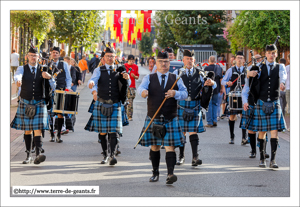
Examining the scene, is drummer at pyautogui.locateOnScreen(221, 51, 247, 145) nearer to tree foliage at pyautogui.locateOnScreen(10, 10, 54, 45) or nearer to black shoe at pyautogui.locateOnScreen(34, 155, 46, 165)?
black shoe at pyautogui.locateOnScreen(34, 155, 46, 165)

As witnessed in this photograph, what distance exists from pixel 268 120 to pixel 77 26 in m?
19.2

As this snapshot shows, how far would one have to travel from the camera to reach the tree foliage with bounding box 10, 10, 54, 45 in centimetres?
1639

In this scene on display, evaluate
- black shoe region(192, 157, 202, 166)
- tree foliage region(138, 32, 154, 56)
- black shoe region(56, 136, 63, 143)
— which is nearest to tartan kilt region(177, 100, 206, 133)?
black shoe region(192, 157, 202, 166)

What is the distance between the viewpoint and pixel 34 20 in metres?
17.0

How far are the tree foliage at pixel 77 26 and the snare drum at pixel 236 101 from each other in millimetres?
15896

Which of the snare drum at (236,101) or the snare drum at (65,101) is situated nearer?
the snare drum at (65,101)

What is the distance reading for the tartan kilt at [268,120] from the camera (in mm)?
7688

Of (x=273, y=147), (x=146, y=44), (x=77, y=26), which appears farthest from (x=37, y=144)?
(x=146, y=44)

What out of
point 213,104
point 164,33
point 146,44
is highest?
point 146,44

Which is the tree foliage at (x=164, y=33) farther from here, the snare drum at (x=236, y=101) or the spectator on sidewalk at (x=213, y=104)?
the snare drum at (x=236, y=101)

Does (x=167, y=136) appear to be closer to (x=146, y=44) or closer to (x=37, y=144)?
(x=37, y=144)

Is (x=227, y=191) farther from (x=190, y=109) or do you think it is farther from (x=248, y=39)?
(x=248, y=39)

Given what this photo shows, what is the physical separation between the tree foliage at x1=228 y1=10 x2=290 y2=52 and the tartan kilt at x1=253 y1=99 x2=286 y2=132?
33.9 feet

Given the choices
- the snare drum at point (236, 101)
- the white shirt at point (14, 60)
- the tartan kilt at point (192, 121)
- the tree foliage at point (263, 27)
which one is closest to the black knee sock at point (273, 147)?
the tartan kilt at point (192, 121)
